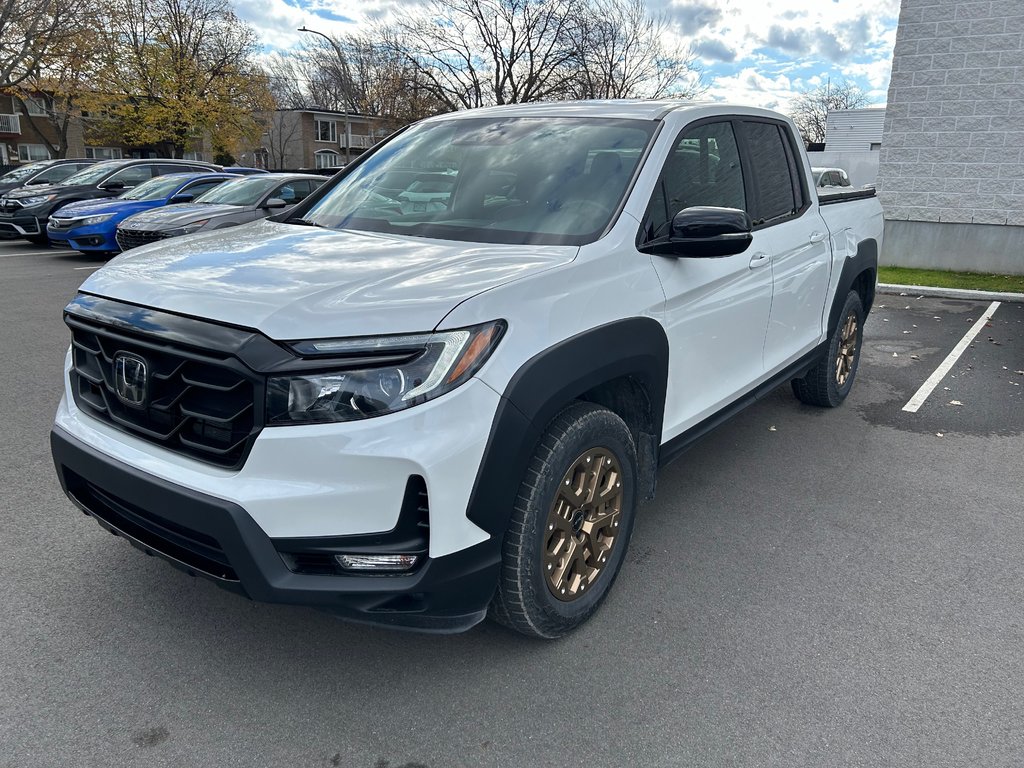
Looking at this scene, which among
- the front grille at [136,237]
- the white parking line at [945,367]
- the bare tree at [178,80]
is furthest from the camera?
the bare tree at [178,80]

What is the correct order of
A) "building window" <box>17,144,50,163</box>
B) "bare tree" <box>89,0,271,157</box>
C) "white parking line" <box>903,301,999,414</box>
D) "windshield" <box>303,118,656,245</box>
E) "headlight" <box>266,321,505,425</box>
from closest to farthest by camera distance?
"headlight" <box>266,321,505,425</box> < "windshield" <box>303,118,656,245</box> < "white parking line" <box>903,301,999,414</box> < "bare tree" <box>89,0,271,157</box> < "building window" <box>17,144,50,163</box>

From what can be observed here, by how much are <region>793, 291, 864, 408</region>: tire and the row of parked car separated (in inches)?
248

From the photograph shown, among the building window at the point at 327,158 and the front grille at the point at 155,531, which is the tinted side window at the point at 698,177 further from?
the building window at the point at 327,158

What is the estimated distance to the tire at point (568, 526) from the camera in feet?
8.18

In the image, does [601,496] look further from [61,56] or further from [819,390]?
[61,56]

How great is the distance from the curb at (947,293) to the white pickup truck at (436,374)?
8242mm

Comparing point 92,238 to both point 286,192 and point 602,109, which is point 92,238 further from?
point 602,109

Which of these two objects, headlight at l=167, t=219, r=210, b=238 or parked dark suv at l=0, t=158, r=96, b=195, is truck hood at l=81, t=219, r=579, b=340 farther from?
parked dark suv at l=0, t=158, r=96, b=195

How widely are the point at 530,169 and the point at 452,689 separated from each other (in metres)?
2.07

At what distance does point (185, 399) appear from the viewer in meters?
2.35

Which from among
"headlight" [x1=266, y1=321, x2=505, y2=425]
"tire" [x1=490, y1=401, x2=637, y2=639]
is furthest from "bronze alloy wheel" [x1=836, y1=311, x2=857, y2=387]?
"headlight" [x1=266, y1=321, x2=505, y2=425]

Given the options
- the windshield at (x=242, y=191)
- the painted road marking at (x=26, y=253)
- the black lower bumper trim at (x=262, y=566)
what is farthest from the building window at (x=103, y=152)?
the black lower bumper trim at (x=262, y=566)

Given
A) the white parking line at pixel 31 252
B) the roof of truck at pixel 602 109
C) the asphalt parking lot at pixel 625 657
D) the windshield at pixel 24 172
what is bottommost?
the white parking line at pixel 31 252

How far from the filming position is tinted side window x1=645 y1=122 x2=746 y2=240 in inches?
126
